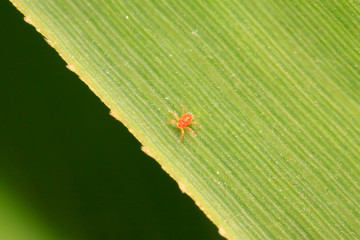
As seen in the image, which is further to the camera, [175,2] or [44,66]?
[44,66]

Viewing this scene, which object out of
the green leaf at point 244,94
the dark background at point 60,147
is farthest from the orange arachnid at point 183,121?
the dark background at point 60,147

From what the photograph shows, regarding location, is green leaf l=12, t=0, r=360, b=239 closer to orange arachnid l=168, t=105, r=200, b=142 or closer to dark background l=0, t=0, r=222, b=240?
orange arachnid l=168, t=105, r=200, b=142

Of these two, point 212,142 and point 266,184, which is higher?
point 212,142

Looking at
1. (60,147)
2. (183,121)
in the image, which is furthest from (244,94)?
(60,147)

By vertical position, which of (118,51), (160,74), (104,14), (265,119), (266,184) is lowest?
(266,184)

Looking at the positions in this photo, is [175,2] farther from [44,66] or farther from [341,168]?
[341,168]

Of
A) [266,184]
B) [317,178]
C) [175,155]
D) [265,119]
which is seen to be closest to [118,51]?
[175,155]
